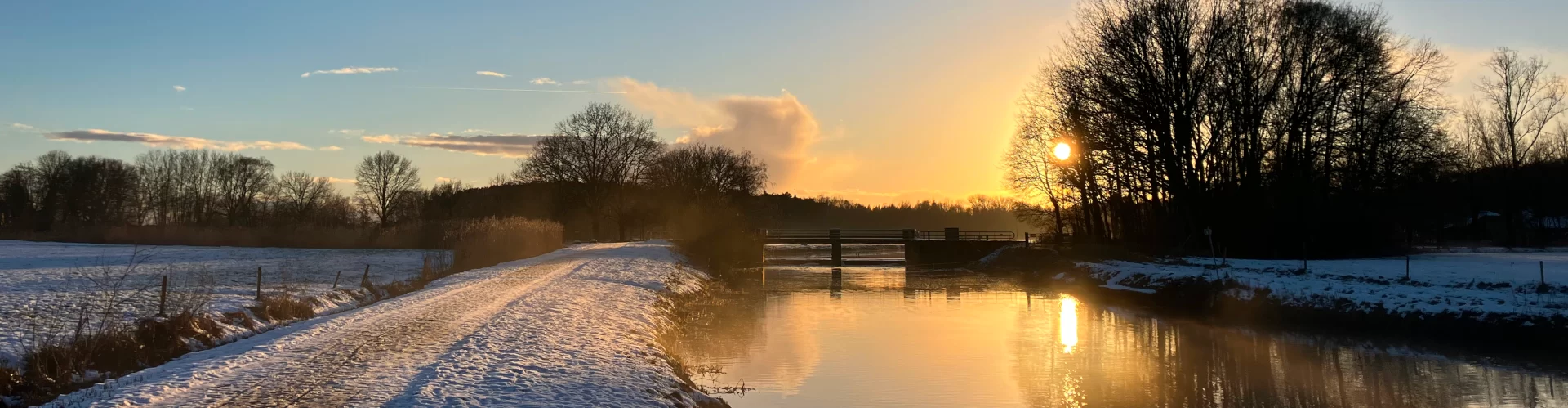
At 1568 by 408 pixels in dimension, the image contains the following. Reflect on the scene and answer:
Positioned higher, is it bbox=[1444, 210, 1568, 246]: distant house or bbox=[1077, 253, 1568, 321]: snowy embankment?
bbox=[1444, 210, 1568, 246]: distant house

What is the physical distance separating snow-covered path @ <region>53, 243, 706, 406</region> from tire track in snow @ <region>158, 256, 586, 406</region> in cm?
2

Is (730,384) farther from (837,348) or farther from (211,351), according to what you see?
(211,351)

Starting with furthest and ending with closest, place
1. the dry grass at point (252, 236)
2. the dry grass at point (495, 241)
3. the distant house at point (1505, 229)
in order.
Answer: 1. the dry grass at point (252, 236)
2. the distant house at point (1505, 229)
3. the dry grass at point (495, 241)

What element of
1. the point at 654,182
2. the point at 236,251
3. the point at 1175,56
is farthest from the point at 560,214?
the point at 1175,56

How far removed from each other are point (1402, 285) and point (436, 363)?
22.5 m

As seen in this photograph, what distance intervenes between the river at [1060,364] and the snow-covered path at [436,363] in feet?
6.19

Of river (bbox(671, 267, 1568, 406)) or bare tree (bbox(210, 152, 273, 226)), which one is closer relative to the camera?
river (bbox(671, 267, 1568, 406))

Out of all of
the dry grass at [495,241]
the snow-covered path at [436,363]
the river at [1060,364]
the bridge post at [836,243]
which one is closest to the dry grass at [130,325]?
the dry grass at [495,241]

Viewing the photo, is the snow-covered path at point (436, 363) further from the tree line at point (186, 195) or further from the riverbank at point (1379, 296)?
the tree line at point (186, 195)

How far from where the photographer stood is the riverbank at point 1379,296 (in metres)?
18.7

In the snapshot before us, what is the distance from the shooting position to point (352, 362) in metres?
11.5

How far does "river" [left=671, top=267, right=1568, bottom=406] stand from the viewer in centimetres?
1334

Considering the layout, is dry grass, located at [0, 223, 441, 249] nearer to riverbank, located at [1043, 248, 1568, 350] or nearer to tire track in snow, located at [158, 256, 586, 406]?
tire track in snow, located at [158, 256, 586, 406]

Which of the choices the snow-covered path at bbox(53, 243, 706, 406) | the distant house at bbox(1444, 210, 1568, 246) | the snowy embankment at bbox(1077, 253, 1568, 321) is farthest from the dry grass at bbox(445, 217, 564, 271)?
the distant house at bbox(1444, 210, 1568, 246)
